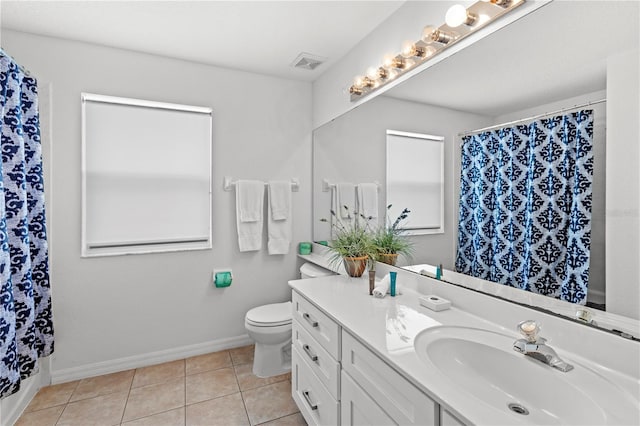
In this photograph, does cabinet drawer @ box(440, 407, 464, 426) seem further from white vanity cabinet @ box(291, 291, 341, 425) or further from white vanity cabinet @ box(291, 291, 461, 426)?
white vanity cabinet @ box(291, 291, 341, 425)

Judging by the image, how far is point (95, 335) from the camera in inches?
89.1

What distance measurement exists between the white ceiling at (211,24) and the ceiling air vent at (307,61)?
0.15 feet

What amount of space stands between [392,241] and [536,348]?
A: 1006mm

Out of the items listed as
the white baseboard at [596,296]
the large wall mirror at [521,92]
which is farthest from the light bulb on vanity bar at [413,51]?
the white baseboard at [596,296]

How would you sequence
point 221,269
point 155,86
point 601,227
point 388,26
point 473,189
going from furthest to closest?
point 221,269 → point 155,86 → point 388,26 → point 473,189 → point 601,227

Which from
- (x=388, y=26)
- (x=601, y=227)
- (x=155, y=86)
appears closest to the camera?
(x=601, y=227)

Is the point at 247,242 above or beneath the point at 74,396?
above

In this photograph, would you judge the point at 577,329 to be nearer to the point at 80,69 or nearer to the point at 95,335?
the point at 95,335

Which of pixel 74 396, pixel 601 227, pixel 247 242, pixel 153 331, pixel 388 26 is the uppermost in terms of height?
pixel 388 26

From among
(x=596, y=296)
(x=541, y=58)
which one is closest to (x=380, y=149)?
(x=541, y=58)

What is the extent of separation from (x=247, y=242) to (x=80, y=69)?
168cm

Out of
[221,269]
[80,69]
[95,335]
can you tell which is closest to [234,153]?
[221,269]

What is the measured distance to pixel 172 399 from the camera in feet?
6.51

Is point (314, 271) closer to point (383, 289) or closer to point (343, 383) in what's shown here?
point (383, 289)
